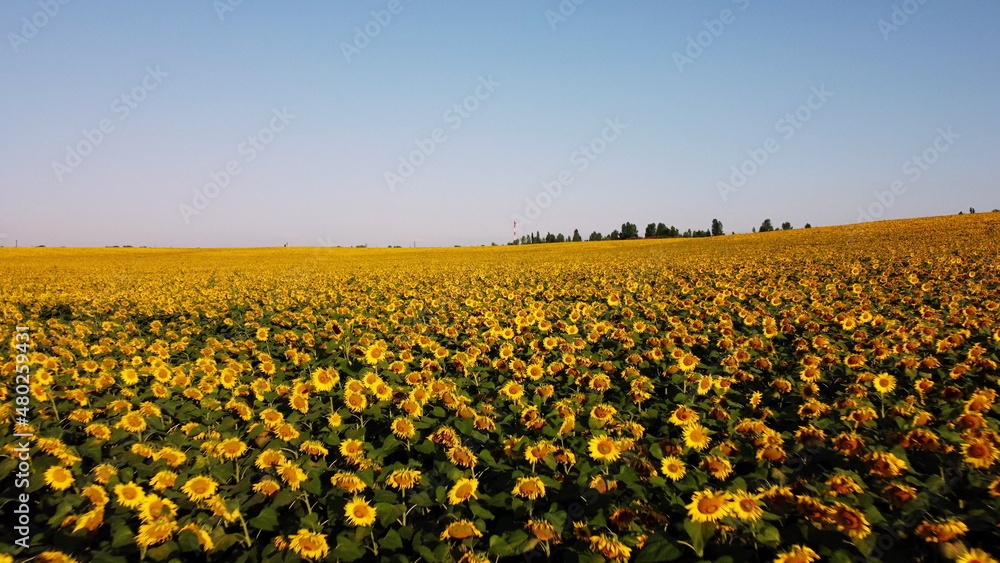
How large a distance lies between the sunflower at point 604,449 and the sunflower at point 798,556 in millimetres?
1300

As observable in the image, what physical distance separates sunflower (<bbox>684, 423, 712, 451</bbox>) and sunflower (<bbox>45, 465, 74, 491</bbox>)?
4970 millimetres

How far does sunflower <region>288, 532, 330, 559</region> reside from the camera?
8.82 feet

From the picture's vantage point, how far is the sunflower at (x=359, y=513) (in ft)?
9.69

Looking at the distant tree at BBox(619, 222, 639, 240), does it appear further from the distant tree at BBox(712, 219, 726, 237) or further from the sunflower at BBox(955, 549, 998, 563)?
the sunflower at BBox(955, 549, 998, 563)

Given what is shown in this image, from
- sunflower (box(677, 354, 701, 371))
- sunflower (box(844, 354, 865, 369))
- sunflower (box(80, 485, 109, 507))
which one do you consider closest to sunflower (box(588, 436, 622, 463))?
sunflower (box(677, 354, 701, 371))

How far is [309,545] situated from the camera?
107 inches

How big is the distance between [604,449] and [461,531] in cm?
143

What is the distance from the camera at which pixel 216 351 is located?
6.96m

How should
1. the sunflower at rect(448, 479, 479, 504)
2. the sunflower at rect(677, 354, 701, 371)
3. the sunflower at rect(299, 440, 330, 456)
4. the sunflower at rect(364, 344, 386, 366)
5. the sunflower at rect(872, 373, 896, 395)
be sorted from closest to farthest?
the sunflower at rect(448, 479, 479, 504) < the sunflower at rect(299, 440, 330, 456) < the sunflower at rect(872, 373, 896, 395) < the sunflower at rect(677, 354, 701, 371) < the sunflower at rect(364, 344, 386, 366)

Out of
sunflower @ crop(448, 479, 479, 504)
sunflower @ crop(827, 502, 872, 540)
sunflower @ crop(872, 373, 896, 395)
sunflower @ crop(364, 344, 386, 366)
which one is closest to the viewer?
sunflower @ crop(827, 502, 872, 540)

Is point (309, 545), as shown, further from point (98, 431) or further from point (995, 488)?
point (995, 488)

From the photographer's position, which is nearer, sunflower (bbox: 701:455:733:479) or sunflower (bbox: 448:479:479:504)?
sunflower (bbox: 448:479:479:504)

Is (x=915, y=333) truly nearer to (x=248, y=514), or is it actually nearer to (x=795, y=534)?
(x=795, y=534)

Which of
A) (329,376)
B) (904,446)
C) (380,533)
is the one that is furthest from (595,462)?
(329,376)
